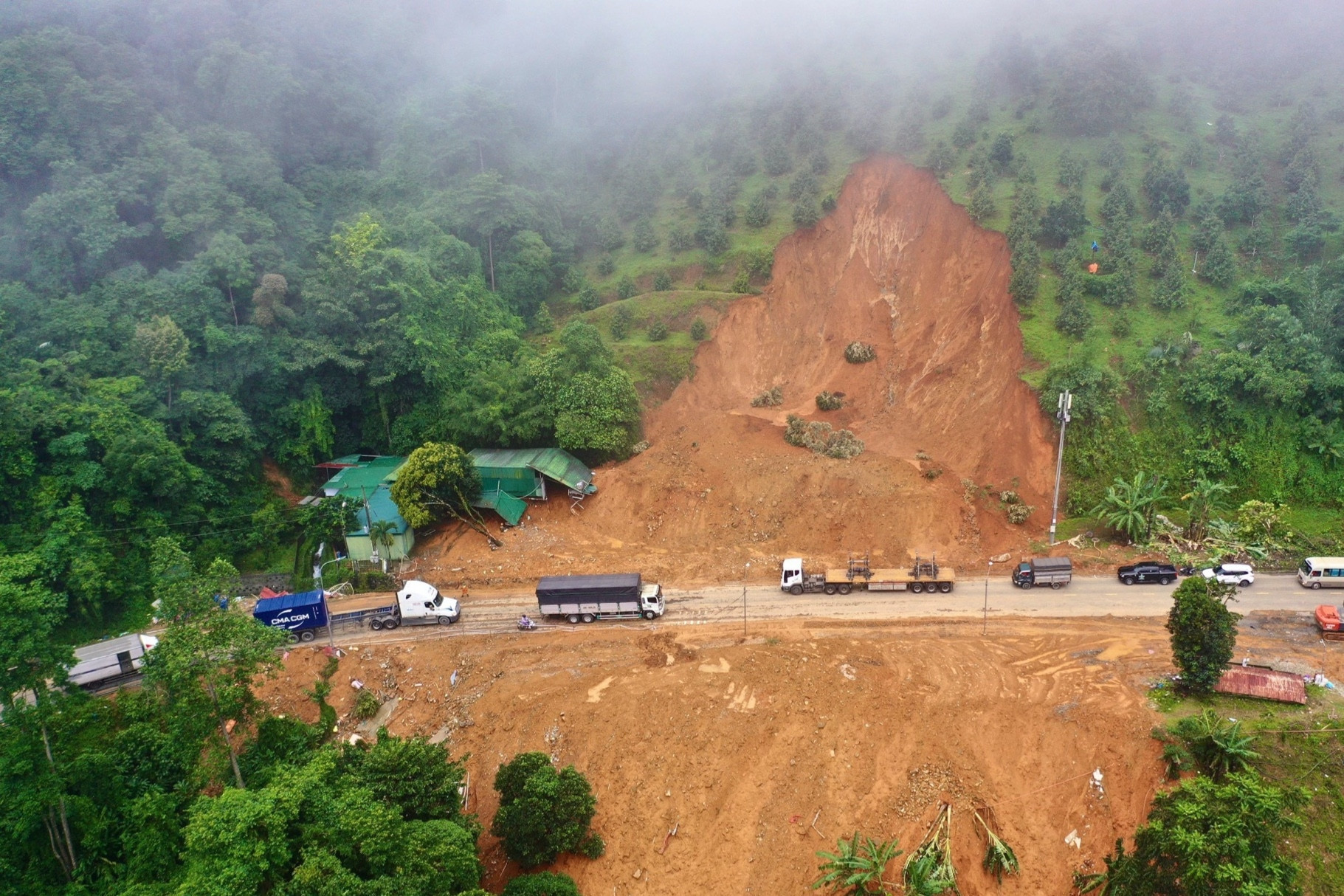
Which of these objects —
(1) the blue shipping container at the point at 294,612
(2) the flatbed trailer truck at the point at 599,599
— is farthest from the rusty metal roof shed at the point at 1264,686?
(1) the blue shipping container at the point at 294,612

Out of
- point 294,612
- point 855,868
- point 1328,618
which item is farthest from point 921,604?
point 294,612

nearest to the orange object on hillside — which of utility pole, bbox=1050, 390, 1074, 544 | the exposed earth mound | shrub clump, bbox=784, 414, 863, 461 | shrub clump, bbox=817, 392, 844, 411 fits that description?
utility pole, bbox=1050, 390, 1074, 544

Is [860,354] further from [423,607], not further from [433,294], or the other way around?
[423,607]

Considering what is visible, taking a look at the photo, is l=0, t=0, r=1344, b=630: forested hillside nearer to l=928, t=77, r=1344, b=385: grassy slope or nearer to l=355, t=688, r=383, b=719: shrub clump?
l=928, t=77, r=1344, b=385: grassy slope

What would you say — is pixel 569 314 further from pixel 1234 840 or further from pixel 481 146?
pixel 1234 840

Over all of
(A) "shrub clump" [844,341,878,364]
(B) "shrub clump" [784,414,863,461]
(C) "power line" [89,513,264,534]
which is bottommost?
(C) "power line" [89,513,264,534]

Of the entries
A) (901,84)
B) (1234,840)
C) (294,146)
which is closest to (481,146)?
(294,146)

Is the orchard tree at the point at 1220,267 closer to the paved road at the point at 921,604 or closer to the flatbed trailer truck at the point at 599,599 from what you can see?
the paved road at the point at 921,604
